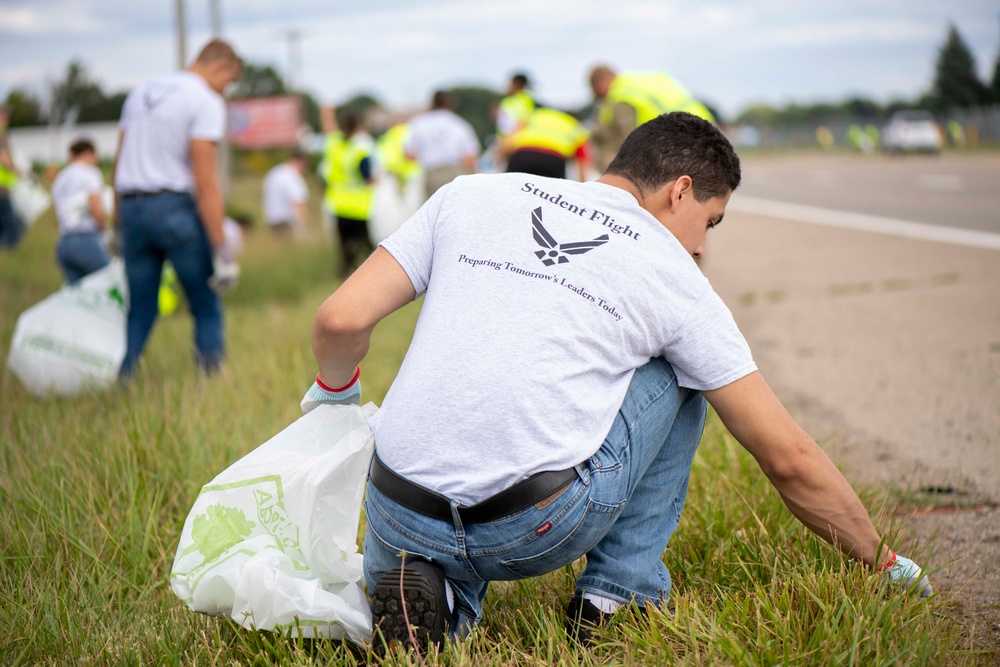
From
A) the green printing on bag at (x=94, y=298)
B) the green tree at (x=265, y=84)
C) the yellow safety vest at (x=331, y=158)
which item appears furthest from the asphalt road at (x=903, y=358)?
the green tree at (x=265, y=84)

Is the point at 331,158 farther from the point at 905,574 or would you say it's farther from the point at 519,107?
the point at 905,574

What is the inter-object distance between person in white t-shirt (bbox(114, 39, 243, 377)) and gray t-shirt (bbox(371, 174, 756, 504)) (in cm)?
330

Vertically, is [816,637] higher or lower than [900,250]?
higher

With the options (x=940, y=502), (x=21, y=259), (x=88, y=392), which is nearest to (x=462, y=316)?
(x=940, y=502)

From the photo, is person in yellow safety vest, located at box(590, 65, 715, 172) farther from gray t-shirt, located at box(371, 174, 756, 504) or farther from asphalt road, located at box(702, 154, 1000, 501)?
gray t-shirt, located at box(371, 174, 756, 504)

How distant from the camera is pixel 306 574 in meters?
2.38

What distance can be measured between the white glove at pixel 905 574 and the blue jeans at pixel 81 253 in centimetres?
631

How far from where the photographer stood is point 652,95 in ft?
19.5

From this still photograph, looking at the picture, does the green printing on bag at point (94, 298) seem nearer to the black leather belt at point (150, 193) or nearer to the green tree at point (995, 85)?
the black leather belt at point (150, 193)

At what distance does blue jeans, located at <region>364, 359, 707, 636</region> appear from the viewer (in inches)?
83.9

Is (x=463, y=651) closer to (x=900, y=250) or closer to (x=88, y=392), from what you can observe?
(x=88, y=392)

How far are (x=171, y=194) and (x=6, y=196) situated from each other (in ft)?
23.8

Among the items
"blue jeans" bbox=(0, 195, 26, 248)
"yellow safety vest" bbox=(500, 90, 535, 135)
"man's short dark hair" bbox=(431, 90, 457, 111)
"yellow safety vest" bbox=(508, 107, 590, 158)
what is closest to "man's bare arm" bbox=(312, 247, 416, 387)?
"yellow safety vest" bbox=(508, 107, 590, 158)

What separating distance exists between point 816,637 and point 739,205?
15396 millimetres
